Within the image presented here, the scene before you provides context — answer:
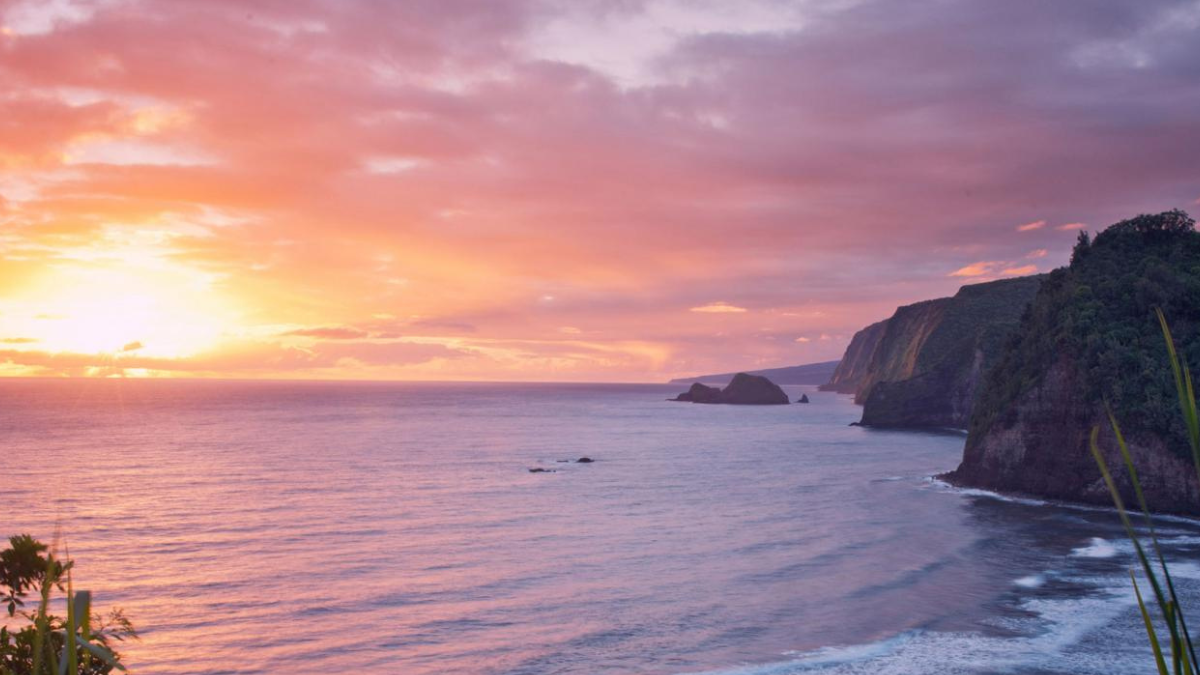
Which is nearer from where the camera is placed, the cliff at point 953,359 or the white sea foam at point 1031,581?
the white sea foam at point 1031,581

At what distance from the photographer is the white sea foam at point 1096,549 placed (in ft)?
136

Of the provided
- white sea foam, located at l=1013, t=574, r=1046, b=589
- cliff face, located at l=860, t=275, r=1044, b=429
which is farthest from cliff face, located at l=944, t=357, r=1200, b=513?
cliff face, located at l=860, t=275, r=1044, b=429

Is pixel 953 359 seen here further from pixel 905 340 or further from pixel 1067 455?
pixel 1067 455

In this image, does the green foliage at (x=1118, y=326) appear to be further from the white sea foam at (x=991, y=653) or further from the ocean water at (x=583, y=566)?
the white sea foam at (x=991, y=653)

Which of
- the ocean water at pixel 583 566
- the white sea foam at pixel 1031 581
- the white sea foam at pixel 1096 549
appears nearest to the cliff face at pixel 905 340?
the ocean water at pixel 583 566

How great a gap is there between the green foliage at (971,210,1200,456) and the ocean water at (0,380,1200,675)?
7396mm

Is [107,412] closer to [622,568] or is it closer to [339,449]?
[339,449]

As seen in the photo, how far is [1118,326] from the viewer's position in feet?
192

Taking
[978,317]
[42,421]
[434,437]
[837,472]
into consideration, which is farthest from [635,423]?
[42,421]

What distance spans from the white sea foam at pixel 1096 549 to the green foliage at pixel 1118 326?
362 inches

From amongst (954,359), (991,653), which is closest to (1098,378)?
(991,653)

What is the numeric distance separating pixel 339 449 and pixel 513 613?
71.6 meters

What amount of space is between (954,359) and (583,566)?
4178 inches

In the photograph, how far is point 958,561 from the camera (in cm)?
4062
